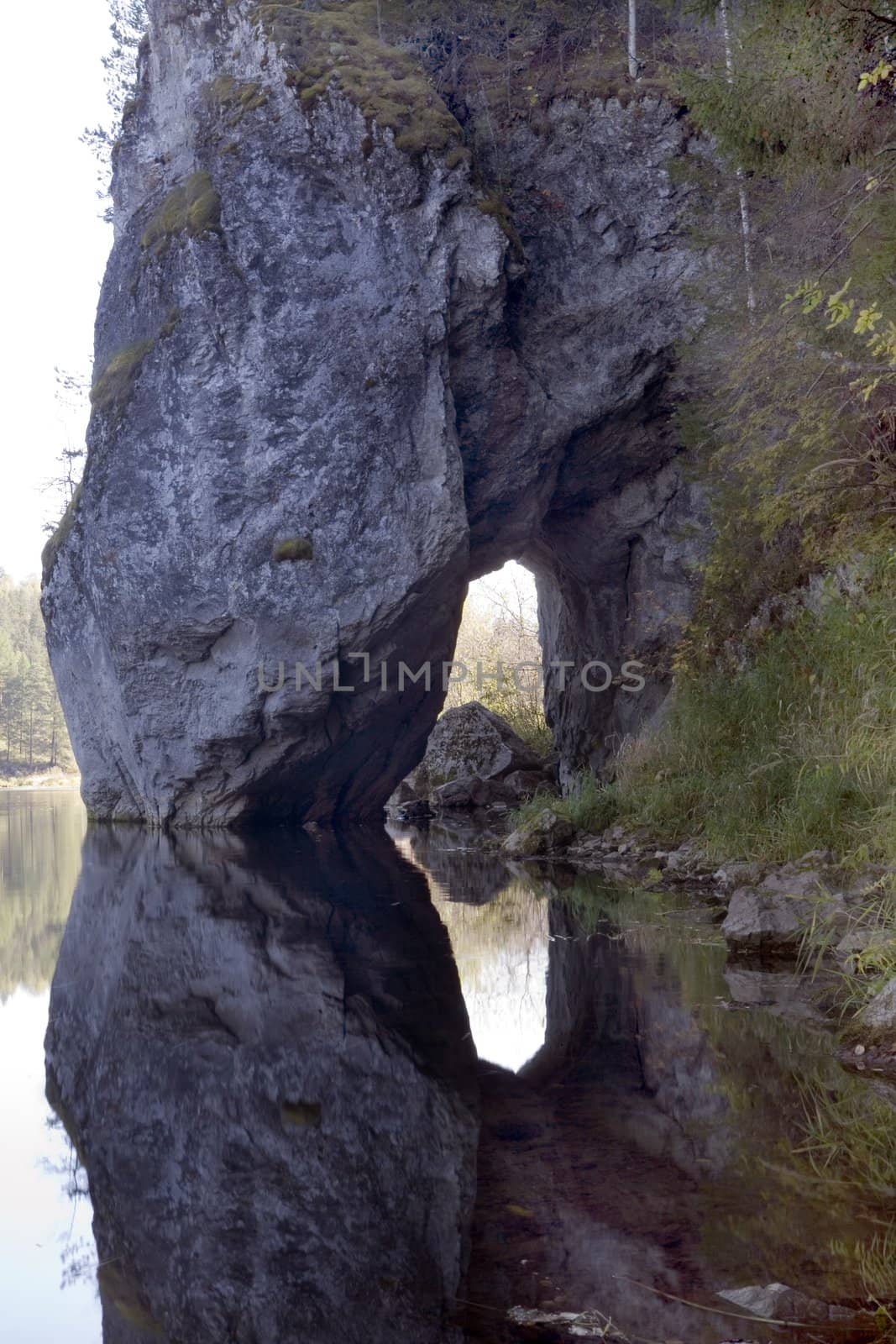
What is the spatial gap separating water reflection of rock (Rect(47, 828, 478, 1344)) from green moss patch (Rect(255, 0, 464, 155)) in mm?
9941

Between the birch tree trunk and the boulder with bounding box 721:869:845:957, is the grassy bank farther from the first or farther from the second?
the birch tree trunk

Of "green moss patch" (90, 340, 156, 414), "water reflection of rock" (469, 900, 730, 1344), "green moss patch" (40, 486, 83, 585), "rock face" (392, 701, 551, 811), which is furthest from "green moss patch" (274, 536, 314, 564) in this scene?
"water reflection of rock" (469, 900, 730, 1344)

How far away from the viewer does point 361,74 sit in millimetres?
12945

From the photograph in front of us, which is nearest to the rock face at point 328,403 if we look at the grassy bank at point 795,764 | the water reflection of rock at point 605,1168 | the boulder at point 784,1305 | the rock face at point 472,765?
the grassy bank at point 795,764

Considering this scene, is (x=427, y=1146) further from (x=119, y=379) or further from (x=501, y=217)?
(x=119, y=379)

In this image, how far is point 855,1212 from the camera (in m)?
2.54

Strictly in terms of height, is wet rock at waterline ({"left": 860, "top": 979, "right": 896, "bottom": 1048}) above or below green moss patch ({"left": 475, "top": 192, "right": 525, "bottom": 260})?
below

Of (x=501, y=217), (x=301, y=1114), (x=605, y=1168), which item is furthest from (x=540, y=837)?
(x=605, y=1168)

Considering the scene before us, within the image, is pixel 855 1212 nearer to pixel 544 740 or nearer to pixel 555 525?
pixel 555 525

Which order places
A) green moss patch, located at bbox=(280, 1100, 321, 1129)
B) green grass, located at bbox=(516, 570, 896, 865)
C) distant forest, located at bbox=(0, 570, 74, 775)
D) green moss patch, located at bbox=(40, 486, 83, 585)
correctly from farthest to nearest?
distant forest, located at bbox=(0, 570, 74, 775)
green moss patch, located at bbox=(40, 486, 83, 585)
green grass, located at bbox=(516, 570, 896, 865)
green moss patch, located at bbox=(280, 1100, 321, 1129)

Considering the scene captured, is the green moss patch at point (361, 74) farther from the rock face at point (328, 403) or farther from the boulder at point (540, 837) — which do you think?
the boulder at point (540, 837)

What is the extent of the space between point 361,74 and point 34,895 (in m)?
10.4

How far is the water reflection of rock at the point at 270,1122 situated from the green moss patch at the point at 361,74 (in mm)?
9941

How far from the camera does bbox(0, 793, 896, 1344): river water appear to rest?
86.9 inches
